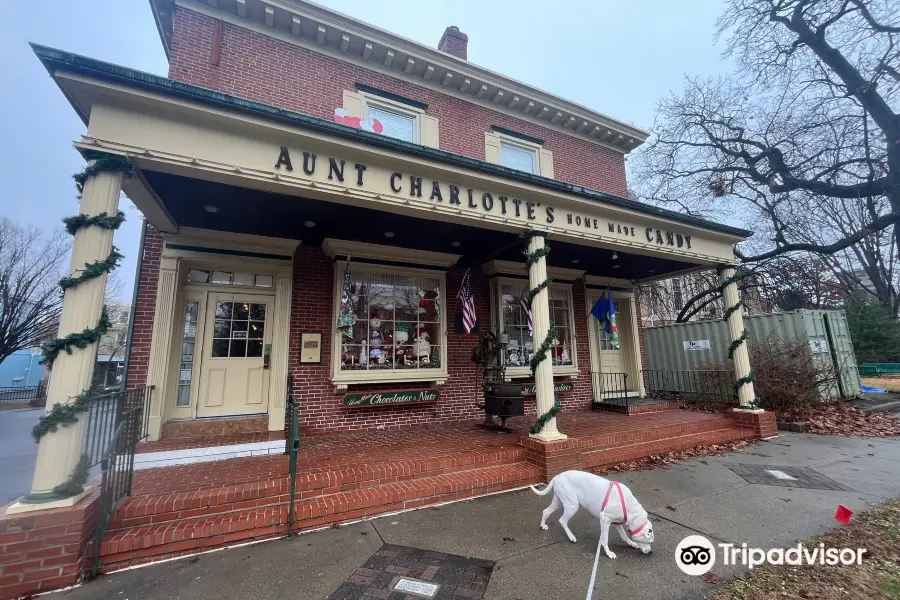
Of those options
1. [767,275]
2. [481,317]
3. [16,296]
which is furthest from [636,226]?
[16,296]

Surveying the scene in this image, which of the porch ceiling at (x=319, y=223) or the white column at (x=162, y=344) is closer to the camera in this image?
the porch ceiling at (x=319, y=223)

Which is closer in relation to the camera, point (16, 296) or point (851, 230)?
point (16, 296)

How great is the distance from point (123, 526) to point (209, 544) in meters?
0.75

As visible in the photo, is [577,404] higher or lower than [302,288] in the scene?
lower

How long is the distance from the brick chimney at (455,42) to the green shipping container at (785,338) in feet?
33.6

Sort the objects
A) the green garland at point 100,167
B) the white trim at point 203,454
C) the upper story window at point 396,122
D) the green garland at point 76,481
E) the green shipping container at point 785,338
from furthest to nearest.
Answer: the green shipping container at point 785,338
the upper story window at point 396,122
the white trim at point 203,454
the green garland at point 100,167
the green garland at point 76,481

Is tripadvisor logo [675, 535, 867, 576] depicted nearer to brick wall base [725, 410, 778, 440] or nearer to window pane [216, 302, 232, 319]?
brick wall base [725, 410, 778, 440]

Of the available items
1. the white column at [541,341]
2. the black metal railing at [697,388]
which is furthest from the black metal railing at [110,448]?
the black metal railing at [697,388]

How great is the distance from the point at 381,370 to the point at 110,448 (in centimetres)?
391

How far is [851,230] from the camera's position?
19.2 m

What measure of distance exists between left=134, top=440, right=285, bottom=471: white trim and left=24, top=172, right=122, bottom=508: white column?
1567mm

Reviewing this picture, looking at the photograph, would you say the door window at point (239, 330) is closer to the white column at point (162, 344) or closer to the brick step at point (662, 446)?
the white column at point (162, 344)

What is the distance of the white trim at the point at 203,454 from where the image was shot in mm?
4402

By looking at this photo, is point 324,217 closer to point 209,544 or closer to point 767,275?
point 209,544
